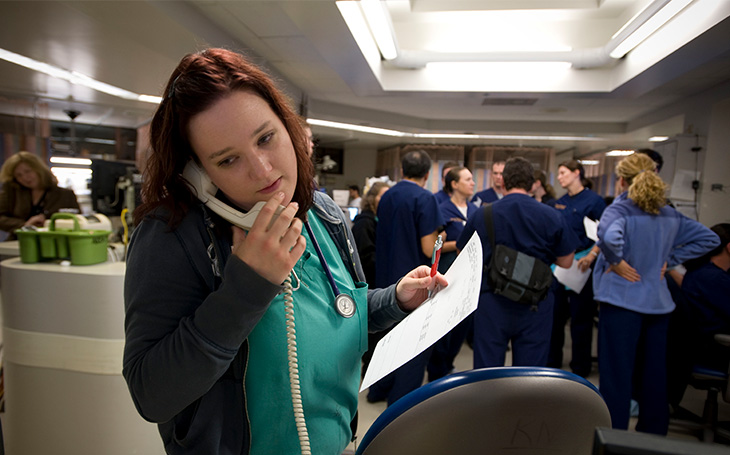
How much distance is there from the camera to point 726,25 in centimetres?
183

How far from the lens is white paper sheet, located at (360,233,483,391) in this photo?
608mm

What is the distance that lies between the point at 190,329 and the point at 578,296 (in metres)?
3.57

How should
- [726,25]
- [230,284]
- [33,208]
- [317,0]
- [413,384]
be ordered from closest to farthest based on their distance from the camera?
[230,284], [726,25], [413,384], [317,0], [33,208]

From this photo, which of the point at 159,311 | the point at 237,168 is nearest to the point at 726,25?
the point at 237,168

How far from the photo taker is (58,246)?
5.84ft

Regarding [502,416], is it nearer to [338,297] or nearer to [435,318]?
[435,318]

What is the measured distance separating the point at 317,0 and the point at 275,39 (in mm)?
1119

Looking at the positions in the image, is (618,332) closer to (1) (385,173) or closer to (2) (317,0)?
(2) (317,0)

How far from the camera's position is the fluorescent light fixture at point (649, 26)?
2510mm

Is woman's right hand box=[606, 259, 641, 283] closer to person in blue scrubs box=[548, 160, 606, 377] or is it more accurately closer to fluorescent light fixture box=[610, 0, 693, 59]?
person in blue scrubs box=[548, 160, 606, 377]

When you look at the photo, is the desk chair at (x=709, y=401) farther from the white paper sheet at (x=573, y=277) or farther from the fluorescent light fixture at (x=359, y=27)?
the fluorescent light fixture at (x=359, y=27)

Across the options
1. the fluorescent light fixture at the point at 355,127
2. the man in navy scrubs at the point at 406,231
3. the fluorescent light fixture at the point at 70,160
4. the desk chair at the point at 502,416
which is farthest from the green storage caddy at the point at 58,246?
the fluorescent light fixture at the point at 355,127

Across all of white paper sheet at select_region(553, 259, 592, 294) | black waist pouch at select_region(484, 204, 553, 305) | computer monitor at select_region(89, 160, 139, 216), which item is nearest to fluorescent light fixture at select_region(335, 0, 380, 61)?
black waist pouch at select_region(484, 204, 553, 305)

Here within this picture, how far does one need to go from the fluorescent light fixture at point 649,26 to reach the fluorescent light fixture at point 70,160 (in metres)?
4.39
